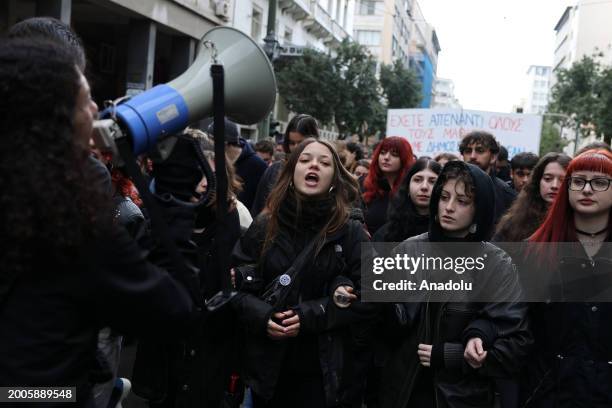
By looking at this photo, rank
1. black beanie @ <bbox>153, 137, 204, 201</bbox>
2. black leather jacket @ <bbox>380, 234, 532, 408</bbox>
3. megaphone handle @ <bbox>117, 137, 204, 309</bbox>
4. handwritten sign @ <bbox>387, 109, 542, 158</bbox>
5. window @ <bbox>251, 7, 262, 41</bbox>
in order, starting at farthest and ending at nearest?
1. window @ <bbox>251, 7, 262, 41</bbox>
2. handwritten sign @ <bbox>387, 109, 542, 158</bbox>
3. black leather jacket @ <bbox>380, 234, 532, 408</bbox>
4. black beanie @ <bbox>153, 137, 204, 201</bbox>
5. megaphone handle @ <bbox>117, 137, 204, 309</bbox>

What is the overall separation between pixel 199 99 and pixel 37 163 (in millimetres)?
620

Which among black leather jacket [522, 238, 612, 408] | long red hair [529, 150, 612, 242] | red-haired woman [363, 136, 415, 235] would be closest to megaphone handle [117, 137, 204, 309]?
black leather jacket [522, 238, 612, 408]

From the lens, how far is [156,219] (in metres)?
1.69

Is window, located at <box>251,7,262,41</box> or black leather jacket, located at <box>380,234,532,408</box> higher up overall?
window, located at <box>251,7,262,41</box>

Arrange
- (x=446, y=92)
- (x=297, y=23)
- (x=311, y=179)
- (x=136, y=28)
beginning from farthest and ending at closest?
(x=446, y=92)
(x=297, y=23)
(x=136, y=28)
(x=311, y=179)

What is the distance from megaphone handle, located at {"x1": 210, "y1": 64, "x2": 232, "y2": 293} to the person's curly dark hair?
0.47 m

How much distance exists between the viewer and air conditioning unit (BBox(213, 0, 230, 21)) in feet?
56.0

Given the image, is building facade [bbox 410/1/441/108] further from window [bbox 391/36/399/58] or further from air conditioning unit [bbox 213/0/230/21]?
air conditioning unit [bbox 213/0/230/21]

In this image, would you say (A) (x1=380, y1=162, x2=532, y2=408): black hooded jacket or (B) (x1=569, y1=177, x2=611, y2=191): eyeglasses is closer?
(A) (x1=380, y1=162, x2=532, y2=408): black hooded jacket

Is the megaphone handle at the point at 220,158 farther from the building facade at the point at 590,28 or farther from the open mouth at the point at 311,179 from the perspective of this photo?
the building facade at the point at 590,28

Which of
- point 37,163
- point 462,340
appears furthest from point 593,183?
point 37,163

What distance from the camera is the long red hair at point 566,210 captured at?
2.94 metres

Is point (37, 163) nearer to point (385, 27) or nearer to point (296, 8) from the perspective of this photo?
point (296, 8)

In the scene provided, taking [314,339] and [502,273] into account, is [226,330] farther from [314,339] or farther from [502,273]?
[502,273]
